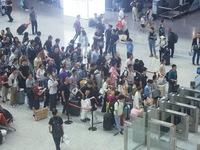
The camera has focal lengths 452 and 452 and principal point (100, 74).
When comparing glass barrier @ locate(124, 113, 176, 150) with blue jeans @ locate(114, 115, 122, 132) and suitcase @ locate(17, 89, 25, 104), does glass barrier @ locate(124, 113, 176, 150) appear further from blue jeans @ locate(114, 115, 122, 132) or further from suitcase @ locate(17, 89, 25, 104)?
suitcase @ locate(17, 89, 25, 104)

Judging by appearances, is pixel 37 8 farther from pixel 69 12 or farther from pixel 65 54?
pixel 65 54

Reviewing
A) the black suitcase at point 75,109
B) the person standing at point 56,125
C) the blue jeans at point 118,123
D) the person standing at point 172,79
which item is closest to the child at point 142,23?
the person standing at point 172,79

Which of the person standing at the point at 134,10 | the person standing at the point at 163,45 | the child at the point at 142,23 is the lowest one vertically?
the person standing at the point at 163,45

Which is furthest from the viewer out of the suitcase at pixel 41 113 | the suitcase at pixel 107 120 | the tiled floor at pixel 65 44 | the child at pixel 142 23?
the child at pixel 142 23

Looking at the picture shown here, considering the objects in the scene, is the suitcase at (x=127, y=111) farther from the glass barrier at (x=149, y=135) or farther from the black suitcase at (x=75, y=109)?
the glass barrier at (x=149, y=135)

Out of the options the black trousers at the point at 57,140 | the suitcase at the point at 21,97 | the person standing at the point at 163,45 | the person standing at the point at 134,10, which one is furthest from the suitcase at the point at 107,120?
the person standing at the point at 134,10

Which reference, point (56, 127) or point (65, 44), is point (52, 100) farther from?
point (65, 44)

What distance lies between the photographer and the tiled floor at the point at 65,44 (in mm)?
13258

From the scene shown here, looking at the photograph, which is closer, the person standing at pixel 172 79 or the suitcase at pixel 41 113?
the suitcase at pixel 41 113

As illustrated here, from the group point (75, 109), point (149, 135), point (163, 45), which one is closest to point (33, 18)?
point (163, 45)

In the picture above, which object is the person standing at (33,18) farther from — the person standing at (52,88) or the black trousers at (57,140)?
the black trousers at (57,140)

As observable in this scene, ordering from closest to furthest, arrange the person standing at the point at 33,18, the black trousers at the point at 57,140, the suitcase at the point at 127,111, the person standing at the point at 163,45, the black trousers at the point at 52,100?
the black trousers at the point at 57,140 → the suitcase at the point at 127,111 → the black trousers at the point at 52,100 → the person standing at the point at 163,45 → the person standing at the point at 33,18

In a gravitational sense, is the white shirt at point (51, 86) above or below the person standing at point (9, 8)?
below

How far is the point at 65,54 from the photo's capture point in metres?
17.7
